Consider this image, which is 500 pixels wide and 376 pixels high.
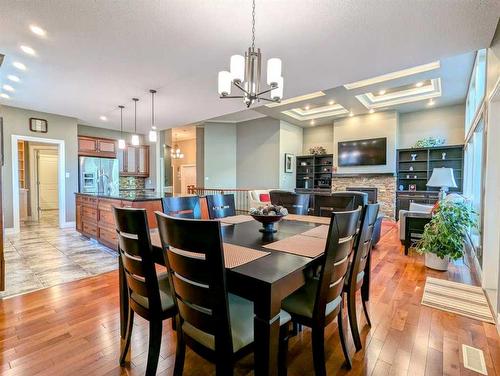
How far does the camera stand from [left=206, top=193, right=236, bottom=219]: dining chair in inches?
107

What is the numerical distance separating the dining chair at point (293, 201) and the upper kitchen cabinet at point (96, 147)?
244 inches

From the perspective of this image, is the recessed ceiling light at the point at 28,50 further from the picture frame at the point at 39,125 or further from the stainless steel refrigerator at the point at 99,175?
the stainless steel refrigerator at the point at 99,175

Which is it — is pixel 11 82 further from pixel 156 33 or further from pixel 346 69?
pixel 346 69

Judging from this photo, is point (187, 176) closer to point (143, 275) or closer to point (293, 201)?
point (293, 201)

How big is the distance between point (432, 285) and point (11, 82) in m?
6.66

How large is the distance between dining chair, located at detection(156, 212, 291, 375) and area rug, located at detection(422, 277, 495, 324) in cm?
218

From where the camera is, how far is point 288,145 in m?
8.72

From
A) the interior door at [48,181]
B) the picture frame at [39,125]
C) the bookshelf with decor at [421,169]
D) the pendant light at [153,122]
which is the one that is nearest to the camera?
the pendant light at [153,122]

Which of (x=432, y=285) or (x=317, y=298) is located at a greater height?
(x=317, y=298)

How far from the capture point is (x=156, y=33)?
104 inches

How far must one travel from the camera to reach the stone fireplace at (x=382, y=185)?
23.6 feet

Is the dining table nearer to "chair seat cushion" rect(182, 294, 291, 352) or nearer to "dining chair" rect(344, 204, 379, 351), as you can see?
"chair seat cushion" rect(182, 294, 291, 352)

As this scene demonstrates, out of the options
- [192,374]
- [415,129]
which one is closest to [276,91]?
[192,374]

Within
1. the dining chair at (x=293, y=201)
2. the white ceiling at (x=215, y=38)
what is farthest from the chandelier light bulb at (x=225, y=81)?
the dining chair at (x=293, y=201)
